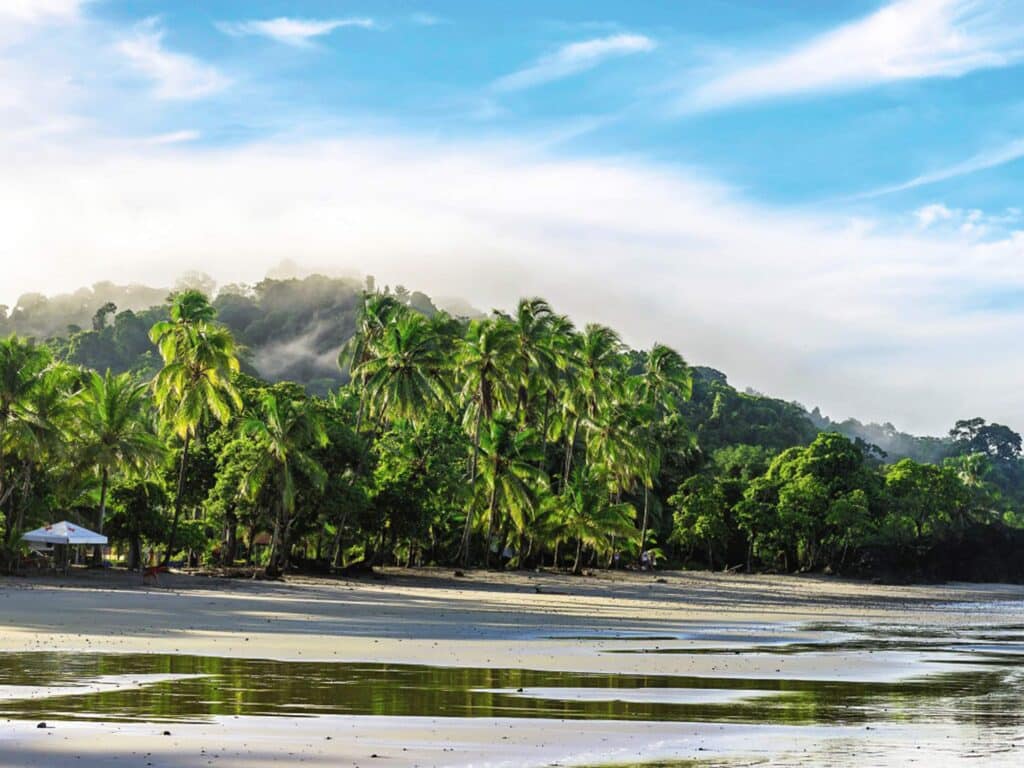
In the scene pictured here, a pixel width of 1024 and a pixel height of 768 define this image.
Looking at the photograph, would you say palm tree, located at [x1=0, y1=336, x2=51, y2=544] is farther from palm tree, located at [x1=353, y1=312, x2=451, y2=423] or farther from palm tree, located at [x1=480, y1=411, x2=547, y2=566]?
palm tree, located at [x1=480, y1=411, x2=547, y2=566]

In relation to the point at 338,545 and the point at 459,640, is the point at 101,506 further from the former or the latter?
the point at 459,640

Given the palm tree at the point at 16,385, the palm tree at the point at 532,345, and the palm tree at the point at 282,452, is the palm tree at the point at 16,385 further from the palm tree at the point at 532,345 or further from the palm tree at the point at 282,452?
the palm tree at the point at 532,345

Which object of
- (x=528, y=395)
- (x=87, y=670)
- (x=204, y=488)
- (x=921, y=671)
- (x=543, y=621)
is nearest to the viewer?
(x=87, y=670)

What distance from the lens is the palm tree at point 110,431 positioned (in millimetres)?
45594

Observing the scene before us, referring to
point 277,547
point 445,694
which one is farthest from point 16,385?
point 445,694

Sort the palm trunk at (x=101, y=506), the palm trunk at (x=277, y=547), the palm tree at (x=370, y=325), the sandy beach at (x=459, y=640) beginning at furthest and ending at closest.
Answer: the palm tree at (x=370, y=325), the palm trunk at (x=277, y=547), the palm trunk at (x=101, y=506), the sandy beach at (x=459, y=640)

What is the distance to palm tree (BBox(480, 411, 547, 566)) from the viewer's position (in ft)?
199

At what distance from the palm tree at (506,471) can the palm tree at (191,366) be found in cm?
1492

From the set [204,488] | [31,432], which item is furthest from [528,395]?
[31,432]

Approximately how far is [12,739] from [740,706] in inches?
288

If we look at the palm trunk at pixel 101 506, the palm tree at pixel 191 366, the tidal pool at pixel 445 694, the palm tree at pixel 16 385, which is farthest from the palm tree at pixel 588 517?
the tidal pool at pixel 445 694

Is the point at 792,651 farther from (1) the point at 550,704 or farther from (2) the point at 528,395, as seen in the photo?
(2) the point at 528,395

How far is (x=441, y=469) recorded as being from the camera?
2213 inches

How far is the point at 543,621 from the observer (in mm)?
30406
